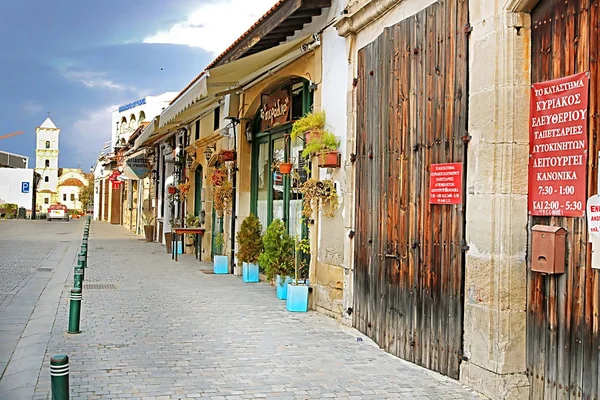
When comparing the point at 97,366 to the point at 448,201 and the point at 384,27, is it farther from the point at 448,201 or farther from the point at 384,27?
the point at 384,27

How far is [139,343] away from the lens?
7.21 m

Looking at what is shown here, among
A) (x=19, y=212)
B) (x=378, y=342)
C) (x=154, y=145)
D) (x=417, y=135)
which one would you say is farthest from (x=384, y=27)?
(x=19, y=212)

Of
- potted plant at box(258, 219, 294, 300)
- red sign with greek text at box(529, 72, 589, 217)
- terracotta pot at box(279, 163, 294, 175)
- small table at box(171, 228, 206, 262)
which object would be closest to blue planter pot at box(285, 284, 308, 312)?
potted plant at box(258, 219, 294, 300)

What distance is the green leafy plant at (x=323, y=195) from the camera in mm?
8844

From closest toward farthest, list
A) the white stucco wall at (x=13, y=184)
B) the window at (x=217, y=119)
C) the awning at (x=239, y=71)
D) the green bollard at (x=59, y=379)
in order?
the green bollard at (x=59, y=379) → the awning at (x=239, y=71) → the window at (x=217, y=119) → the white stucco wall at (x=13, y=184)

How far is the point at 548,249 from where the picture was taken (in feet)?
16.1

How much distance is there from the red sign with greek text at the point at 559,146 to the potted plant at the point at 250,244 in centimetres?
760

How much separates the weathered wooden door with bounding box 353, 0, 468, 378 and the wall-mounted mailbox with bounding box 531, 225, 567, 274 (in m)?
0.83

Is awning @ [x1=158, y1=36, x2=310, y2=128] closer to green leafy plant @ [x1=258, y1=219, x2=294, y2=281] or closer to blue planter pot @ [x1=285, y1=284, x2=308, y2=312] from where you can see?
green leafy plant @ [x1=258, y1=219, x2=294, y2=281]

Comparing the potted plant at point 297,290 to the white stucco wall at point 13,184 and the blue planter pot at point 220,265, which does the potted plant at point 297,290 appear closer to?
the blue planter pot at point 220,265

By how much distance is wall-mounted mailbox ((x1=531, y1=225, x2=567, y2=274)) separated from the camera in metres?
4.84

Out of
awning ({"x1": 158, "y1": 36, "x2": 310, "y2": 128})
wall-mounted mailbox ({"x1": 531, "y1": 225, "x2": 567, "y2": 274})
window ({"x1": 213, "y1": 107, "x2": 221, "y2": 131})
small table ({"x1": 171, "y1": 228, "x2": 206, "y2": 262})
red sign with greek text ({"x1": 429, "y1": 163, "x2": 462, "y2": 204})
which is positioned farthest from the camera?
small table ({"x1": 171, "y1": 228, "x2": 206, "y2": 262})

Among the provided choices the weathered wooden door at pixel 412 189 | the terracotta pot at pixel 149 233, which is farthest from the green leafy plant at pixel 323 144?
the terracotta pot at pixel 149 233

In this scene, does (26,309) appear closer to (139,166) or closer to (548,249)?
(548,249)
